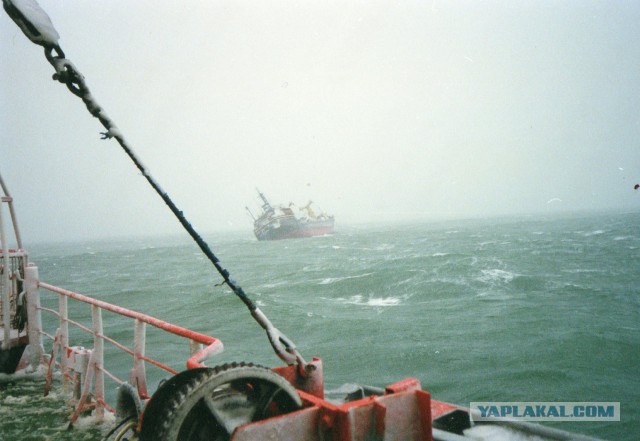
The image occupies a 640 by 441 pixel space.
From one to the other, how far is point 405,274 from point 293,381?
95.4 ft

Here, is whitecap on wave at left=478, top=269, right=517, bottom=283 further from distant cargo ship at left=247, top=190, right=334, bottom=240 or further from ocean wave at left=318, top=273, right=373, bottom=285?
distant cargo ship at left=247, top=190, right=334, bottom=240

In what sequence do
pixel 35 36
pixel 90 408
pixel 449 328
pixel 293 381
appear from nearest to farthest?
pixel 35 36, pixel 293 381, pixel 90 408, pixel 449 328

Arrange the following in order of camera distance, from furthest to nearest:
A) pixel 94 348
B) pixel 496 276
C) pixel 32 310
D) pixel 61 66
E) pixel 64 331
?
pixel 496 276 → pixel 32 310 → pixel 64 331 → pixel 94 348 → pixel 61 66

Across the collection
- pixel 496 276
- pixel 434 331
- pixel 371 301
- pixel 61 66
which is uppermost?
pixel 61 66

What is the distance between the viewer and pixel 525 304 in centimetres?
1920

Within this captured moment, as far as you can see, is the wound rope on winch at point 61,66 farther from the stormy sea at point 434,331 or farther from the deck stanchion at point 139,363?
the stormy sea at point 434,331

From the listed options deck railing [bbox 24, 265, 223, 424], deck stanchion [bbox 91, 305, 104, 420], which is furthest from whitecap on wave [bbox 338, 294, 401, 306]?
deck stanchion [bbox 91, 305, 104, 420]

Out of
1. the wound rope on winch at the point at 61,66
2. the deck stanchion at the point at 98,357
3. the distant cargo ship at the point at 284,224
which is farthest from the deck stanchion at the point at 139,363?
the distant cargo ship at the point at 284,224

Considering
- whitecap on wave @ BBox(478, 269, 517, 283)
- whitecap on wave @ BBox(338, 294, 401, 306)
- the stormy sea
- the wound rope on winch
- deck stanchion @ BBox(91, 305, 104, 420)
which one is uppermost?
the wound rope on winch

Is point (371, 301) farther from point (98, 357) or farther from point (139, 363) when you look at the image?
point (139, 363)

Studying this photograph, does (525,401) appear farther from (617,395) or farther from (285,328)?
(285,328)

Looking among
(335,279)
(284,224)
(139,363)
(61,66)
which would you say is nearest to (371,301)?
(335,279)

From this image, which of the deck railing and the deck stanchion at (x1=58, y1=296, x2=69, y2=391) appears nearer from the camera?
the deck railing

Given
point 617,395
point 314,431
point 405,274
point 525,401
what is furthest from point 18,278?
point 405,274
